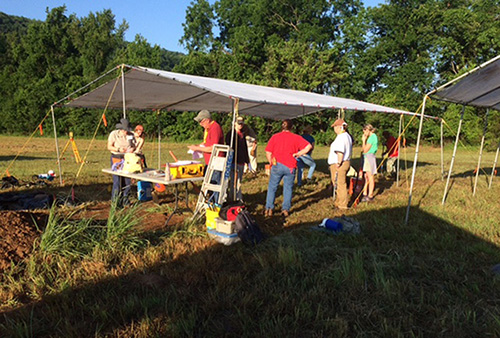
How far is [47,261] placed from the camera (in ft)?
11.9

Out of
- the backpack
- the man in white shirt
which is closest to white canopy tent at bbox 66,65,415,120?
the man in white shirt

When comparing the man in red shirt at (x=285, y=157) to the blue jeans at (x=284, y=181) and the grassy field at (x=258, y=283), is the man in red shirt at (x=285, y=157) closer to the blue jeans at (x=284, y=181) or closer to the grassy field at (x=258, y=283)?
the blue jeans at (x=284, y=181)

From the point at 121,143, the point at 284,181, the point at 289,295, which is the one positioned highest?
the point at 121,143

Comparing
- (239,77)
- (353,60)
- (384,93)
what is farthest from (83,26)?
(384,93)

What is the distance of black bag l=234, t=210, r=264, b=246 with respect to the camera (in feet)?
14.7

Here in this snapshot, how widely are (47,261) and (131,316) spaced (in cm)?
135

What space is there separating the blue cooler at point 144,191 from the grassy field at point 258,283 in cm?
204

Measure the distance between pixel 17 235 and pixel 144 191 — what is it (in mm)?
3220

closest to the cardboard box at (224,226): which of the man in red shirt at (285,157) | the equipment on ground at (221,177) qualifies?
the equipment on ground at (221,177)

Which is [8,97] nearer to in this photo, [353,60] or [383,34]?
[353,60]

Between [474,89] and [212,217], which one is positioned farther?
[474,89]

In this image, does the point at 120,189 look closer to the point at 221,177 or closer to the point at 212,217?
the point at 221,177

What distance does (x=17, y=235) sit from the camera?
3.87 meters

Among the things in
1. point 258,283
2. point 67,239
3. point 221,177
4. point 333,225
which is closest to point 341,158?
point 333,225
